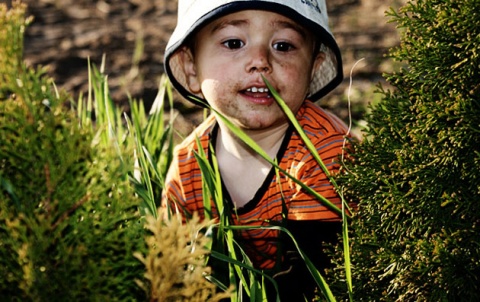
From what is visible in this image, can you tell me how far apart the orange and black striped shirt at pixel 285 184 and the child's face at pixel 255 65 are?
0.40ft

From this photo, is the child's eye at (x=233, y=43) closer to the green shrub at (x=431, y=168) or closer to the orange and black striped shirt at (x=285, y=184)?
the orange and black striped shirt at (x=285, y=184)

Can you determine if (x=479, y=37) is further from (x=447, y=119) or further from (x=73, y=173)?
(x=73, y=173)

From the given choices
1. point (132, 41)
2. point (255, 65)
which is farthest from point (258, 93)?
point (132, 41)

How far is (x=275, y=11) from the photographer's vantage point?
2.36 meters

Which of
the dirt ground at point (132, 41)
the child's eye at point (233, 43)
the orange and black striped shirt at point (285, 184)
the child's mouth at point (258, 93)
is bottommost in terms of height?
the orange and black striped shirt at point (285, 184)

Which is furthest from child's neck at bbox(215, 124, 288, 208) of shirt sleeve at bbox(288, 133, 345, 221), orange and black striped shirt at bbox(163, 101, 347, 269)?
shirt sleeve at bbox(288, 133, 345, 221)

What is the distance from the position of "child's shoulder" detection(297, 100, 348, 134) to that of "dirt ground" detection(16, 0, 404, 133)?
69.0 inches

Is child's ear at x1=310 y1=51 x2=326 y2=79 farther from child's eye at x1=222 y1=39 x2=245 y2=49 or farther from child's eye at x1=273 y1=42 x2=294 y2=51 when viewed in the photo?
child's eye at x1=222 y1=39 x2=245 y2=49

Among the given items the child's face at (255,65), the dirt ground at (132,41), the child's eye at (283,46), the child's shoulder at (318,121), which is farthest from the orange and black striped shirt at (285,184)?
the dirt ground at (132,41)

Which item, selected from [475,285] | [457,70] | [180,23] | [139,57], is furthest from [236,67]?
[139,57]

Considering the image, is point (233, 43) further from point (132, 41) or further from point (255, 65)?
point (132, 41)

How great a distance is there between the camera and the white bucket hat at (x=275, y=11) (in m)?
2.36

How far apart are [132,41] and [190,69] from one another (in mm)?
3186

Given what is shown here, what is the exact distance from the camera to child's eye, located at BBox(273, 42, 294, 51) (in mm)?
2504
